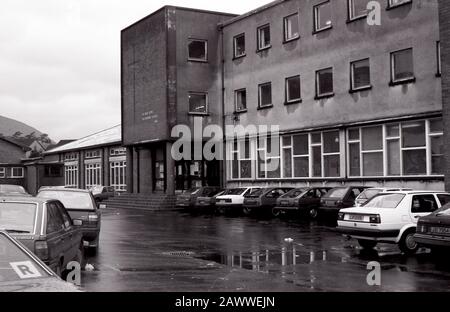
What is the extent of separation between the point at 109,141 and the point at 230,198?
975 inches

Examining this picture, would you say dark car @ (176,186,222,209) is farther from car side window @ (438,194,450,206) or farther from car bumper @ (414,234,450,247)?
car bumper @ (414,234,450,247)

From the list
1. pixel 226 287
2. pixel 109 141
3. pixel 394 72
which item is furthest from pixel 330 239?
pixel 109 141

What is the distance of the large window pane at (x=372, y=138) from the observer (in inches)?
1050

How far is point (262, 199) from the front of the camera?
28.1 meters

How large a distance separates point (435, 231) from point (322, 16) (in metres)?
20.3

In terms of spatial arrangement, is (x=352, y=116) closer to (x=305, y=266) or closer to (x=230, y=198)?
(x=230, y=198)

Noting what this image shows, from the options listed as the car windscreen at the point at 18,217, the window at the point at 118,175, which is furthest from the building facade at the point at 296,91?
the car windscreen at the point at 18,217

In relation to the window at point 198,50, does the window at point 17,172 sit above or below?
below

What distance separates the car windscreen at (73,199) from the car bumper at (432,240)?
798 cm

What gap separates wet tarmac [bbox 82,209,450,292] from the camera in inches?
384

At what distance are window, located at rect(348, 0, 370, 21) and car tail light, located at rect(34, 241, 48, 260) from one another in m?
22.5

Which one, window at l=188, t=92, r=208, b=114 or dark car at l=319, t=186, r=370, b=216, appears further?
window at l=188, t=92, r=208, b=114

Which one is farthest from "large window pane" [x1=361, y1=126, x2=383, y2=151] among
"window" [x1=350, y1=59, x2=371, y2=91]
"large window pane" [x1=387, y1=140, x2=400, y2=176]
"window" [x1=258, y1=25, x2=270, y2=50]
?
"window" [x1=258, y1=25, x2=270, y2=50]

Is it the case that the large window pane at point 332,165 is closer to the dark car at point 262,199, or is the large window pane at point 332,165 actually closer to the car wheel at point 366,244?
the dark car at point 262,199
